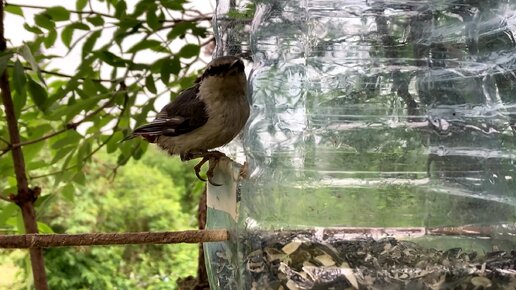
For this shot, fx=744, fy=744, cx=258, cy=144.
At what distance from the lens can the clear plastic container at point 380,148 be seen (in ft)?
2.11

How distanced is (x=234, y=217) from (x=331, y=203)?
10 centimetres

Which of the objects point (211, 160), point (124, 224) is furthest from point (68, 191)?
point (124, 224)

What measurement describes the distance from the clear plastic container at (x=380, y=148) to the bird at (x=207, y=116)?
0.06m

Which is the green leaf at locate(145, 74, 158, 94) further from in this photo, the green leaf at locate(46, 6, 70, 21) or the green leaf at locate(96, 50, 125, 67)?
the green leaf at locate(46, 6, 70, 21)

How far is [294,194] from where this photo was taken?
692 mm

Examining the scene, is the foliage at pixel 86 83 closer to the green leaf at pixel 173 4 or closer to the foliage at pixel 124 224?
the green leaf at pixel 173 4

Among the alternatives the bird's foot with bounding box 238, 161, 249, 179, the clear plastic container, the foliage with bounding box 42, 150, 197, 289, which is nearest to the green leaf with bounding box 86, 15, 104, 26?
the clear plastic container

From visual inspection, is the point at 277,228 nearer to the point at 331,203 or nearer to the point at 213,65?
the point at 331,203

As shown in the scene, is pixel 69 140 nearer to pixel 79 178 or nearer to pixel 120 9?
pixel 79 178

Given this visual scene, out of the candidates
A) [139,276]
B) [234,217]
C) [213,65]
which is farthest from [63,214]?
[234,217]

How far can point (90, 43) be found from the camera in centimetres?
112

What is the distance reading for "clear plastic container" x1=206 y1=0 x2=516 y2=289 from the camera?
0.64 m

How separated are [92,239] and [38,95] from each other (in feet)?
1.40

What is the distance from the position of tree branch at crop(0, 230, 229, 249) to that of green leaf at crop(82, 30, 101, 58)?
0.52m
